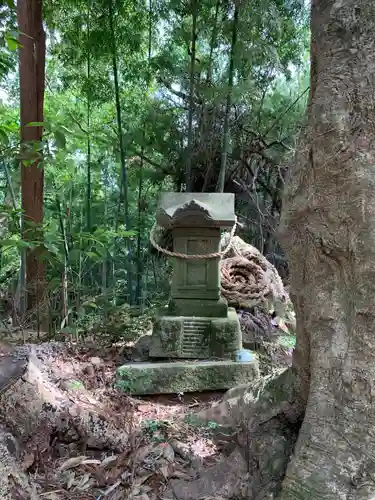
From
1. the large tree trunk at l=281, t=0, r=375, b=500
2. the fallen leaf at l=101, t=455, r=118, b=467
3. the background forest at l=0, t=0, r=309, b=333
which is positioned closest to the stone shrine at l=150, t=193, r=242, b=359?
the background forest at l=0, t=0, r=309, b=333

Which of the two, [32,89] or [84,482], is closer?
[84,482]

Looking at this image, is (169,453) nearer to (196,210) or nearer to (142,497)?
(142,497)

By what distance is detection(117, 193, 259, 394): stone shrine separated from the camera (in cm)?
344

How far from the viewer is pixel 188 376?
11.3ft

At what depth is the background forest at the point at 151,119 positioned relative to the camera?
16.3 ft

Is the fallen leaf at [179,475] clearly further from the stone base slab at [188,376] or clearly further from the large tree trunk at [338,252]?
the stone base slab at [188,376]

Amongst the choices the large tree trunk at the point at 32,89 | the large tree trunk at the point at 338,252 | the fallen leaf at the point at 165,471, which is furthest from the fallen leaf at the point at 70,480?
the large tree trunk at the point at 32,89

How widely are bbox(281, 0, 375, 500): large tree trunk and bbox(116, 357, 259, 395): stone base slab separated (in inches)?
73.9

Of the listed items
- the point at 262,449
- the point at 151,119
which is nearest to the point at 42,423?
the point at 262,449

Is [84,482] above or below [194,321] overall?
below

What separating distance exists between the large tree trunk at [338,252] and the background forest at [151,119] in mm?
2389

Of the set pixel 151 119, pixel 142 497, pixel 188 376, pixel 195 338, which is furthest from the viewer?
pixel 151 119

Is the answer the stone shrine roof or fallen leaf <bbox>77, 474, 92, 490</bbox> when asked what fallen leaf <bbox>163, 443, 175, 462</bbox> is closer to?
fallen leaf <bbox>77, 474, 92, 490</bbox>

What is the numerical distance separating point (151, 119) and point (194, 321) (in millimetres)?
3912
